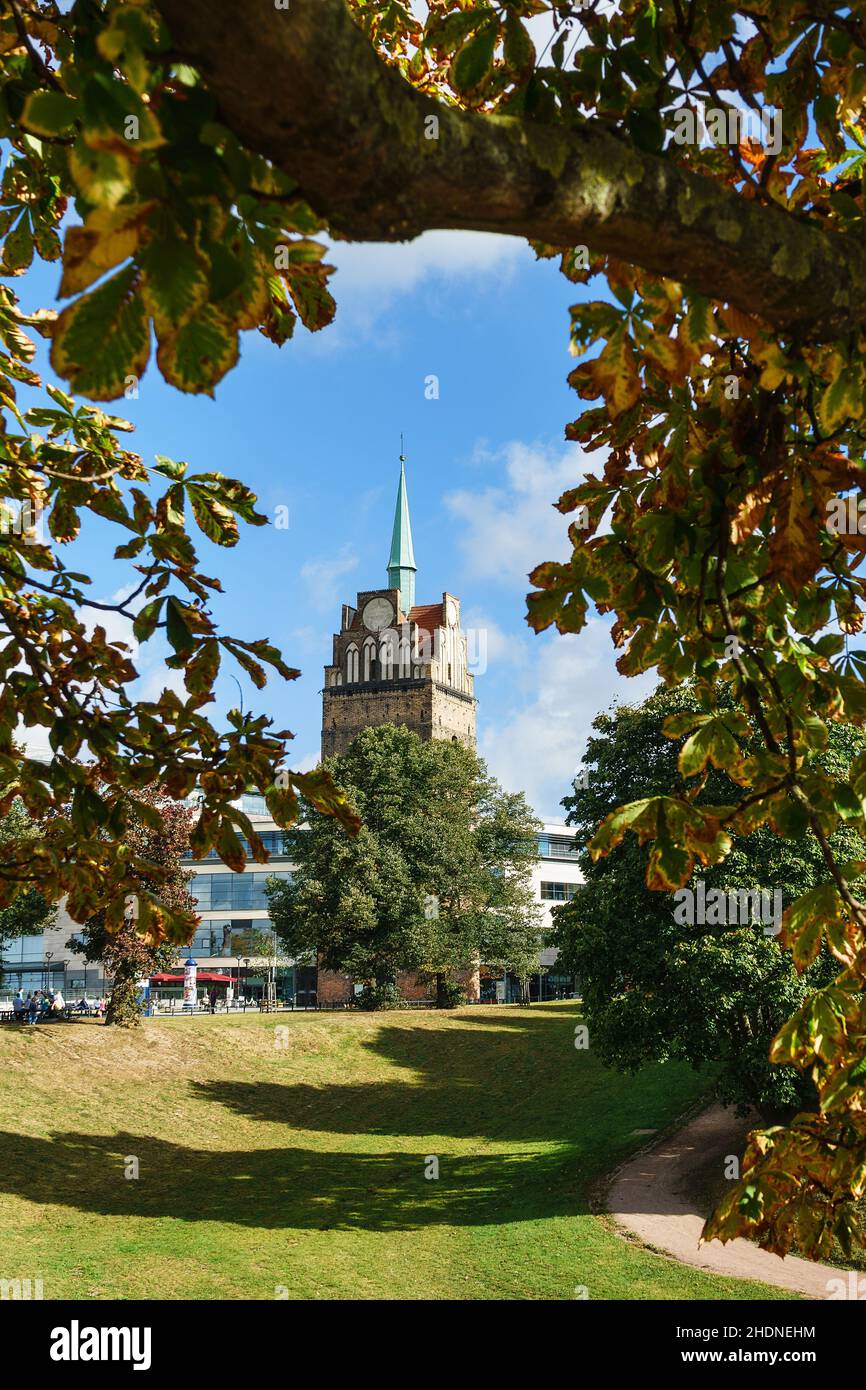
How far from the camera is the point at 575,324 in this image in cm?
292

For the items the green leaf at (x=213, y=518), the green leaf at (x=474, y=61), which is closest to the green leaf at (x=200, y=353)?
the green leaf at (x=474, y=61)

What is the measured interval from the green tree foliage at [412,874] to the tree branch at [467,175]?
39.9 meters

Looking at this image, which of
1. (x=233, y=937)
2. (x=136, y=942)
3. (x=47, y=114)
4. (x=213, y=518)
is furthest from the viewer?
(x=233, y=937)

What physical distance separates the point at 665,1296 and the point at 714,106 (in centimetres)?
1642

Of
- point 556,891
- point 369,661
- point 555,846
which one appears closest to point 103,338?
point 556,891

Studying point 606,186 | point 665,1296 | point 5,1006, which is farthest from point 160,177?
point 5,1006

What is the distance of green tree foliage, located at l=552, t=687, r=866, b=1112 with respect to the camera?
20766 millimetres

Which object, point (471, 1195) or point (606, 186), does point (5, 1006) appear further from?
point (606, 186)

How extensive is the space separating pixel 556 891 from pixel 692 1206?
56.1 meters

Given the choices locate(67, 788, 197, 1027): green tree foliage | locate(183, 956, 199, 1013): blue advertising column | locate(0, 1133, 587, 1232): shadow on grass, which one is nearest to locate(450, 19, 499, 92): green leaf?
locate(0, 1133, 587, 1232): shadow on grass

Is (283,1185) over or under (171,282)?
under

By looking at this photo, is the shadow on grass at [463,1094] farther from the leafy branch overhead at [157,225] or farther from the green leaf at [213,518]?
the leafy branch overhead at [157,225]

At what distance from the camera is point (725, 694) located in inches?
857

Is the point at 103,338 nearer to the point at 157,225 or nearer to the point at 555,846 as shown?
the point at 157,225
